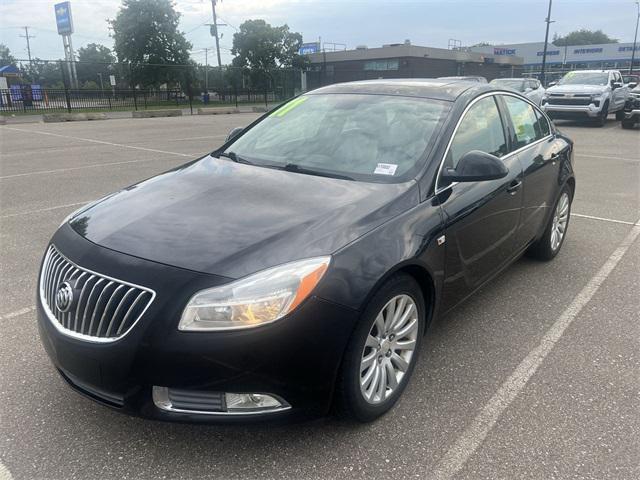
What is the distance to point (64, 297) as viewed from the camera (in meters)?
2.35

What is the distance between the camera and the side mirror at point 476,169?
299 cm

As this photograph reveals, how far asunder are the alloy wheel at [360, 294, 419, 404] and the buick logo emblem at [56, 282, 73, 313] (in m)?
1.32

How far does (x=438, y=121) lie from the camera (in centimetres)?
334

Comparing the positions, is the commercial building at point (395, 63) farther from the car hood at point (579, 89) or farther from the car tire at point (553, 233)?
the car tire at point (553, 233)

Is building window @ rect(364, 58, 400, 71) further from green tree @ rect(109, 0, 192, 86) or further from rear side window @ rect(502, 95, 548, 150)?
rear side window @ rect(502, 95, 548, 150)

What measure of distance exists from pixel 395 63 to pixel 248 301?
6285 centimetres

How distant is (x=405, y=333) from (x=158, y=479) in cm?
134

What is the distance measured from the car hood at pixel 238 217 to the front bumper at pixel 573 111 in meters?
17.5

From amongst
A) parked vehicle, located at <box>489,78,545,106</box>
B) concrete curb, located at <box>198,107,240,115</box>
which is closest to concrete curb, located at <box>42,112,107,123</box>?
concrete curb, located at <box>198,107,240,115</box>

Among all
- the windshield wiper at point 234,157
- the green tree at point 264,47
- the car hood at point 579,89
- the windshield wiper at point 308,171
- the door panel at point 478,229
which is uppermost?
the green tree at point 264,47

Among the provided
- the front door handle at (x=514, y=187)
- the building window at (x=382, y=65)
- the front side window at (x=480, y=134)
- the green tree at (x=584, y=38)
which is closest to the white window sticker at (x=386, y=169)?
the front side window at (x=480, y=134)

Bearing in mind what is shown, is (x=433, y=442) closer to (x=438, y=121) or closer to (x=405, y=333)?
(x=405, y=333)

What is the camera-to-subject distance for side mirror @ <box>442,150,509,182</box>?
118 inches

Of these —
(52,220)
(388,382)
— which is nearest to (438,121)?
(388,382)
